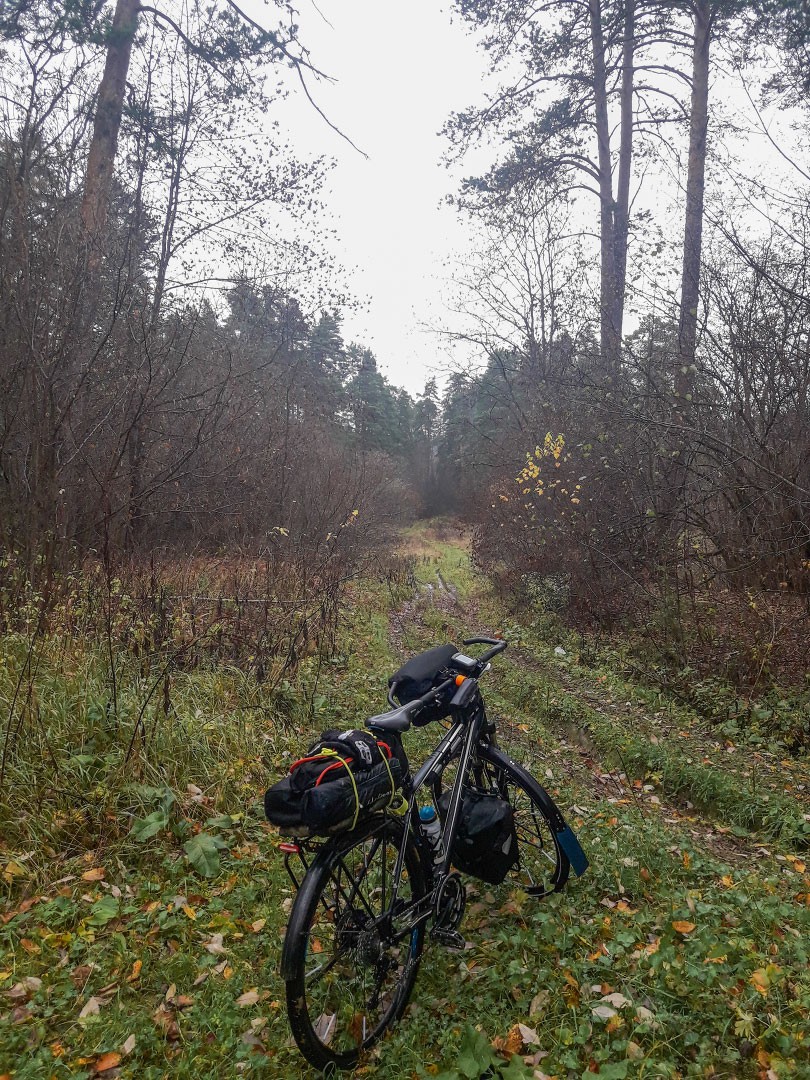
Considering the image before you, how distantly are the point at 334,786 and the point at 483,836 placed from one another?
116cm

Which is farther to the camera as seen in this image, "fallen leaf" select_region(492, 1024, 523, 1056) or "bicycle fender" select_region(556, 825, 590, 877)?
"bicycle fender" select_region(556, 825, 590, 877)

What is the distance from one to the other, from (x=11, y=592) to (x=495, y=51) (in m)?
13.5

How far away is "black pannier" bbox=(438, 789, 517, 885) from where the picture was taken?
10.1 ft

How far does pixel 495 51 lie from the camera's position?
1254cm

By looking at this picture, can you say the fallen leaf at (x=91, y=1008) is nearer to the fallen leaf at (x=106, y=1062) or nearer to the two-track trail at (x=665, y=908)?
the fallen leaf at (x=106, y=1062)

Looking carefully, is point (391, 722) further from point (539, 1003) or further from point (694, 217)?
point (694, 217)

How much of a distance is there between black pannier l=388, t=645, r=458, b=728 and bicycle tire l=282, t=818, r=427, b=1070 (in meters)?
0.54

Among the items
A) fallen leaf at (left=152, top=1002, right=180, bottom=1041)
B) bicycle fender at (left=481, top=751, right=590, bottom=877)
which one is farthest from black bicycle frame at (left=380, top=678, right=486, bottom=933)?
fallen leaf at (left=152, top=1002, right=180, bottom=1041)

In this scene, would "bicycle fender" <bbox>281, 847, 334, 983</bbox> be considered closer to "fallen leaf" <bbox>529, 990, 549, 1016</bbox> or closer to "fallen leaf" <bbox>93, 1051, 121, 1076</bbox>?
"fallen leaf" <bbox>93, 1051, 121, 1076</bbox>

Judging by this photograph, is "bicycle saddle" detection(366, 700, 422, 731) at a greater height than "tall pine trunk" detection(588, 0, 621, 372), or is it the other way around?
"tall pine trunk" detection(588, 0, 621, 372)

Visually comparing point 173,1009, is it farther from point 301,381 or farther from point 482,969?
point 301,381

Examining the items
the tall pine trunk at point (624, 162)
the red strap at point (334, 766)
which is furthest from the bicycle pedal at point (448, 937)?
the tall pine trunk at point (624, 162)

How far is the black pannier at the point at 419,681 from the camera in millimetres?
3025

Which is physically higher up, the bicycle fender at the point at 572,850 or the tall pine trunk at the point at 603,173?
the tall pine trunk at the point at 603,173
